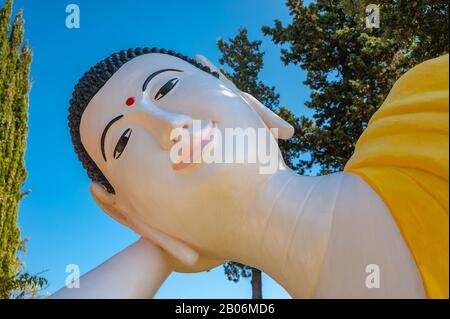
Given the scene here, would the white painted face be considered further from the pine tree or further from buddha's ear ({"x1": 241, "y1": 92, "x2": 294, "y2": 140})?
the pine tree

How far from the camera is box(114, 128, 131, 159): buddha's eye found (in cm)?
253

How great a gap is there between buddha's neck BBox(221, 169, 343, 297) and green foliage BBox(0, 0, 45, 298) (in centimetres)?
634

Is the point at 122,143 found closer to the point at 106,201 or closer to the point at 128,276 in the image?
the point at 106,201

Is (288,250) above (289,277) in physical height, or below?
above

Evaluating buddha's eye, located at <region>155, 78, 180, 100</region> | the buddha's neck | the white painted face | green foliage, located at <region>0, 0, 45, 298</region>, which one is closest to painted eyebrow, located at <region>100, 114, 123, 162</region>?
the white painted face

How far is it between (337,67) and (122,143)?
9162mm

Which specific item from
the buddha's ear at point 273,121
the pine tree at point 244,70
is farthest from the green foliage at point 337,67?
the buddha's ear at point 273,121

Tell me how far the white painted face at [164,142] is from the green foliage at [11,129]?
5.82 m

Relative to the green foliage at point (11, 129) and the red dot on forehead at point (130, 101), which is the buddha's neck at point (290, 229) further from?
the green foliage at point (11, 129)

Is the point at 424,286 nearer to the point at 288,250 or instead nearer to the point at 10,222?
the point at 288,250

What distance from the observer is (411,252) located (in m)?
1.77

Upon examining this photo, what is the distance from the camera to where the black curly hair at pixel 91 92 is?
2.84 metres
